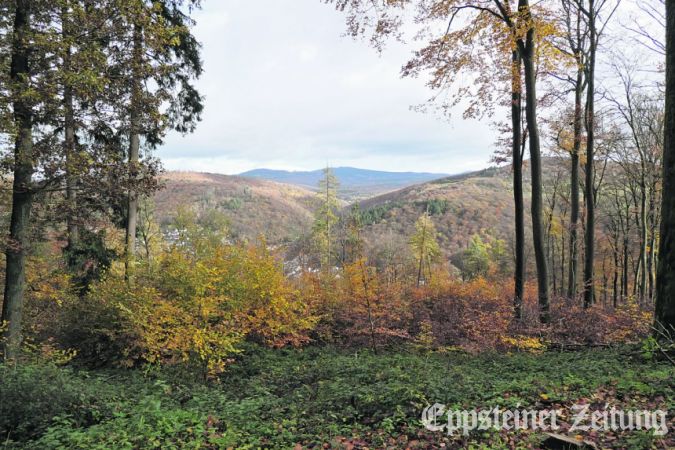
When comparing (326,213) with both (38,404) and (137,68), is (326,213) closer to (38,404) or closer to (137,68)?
(137,68)

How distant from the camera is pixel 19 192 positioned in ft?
25.2

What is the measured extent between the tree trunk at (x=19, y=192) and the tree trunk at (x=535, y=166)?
11.4 meters

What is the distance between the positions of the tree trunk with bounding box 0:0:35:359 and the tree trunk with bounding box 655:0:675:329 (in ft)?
35.2

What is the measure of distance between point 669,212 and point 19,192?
37.8 feet

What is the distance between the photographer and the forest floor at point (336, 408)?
4.34 m

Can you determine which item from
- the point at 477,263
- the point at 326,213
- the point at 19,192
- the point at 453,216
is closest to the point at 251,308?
the point at 19,192

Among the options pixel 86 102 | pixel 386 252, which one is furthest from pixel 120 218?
pixel 386 252

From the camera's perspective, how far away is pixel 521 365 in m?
8.09

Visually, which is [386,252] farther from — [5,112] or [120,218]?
[5,112]

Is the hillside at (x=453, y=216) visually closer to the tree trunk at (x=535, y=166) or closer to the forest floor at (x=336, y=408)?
the tree trunk at (x=535, y=166)

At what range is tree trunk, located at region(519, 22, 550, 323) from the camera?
10.1 metres

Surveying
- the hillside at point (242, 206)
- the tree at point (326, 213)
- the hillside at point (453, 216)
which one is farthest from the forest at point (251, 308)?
the hillside at point (242, 206)

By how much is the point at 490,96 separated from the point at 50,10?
11.5 metres

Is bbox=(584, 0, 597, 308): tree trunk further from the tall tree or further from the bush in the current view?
the bush
